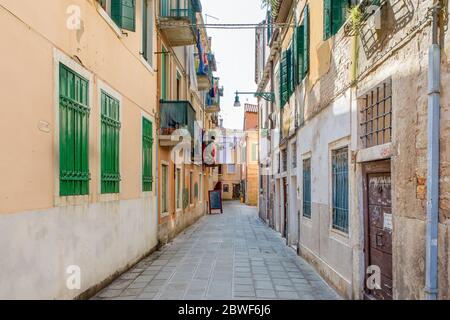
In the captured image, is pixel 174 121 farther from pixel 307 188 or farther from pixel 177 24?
pixel 307 188

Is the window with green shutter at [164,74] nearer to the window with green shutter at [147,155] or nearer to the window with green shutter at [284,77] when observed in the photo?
the window with green shutter at [147,155]

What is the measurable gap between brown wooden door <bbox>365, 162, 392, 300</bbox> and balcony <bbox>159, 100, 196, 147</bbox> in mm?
7066

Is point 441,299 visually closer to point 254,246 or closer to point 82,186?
point 82,186

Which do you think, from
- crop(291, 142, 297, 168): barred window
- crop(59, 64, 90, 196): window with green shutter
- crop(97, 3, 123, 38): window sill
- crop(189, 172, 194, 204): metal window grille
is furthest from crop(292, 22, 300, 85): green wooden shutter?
crop(189, 172, 194, 204): metal window grille

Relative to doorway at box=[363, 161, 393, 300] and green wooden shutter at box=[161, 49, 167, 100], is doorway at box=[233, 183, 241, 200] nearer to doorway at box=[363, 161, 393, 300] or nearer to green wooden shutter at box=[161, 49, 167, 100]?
green wooden shutter at box=[161, 49, 167, 100]

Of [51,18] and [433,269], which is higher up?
[51,18]

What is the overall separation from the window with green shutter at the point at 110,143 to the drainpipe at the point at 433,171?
5003mm

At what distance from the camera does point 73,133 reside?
18.9 ft

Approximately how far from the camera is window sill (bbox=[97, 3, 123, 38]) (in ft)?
22.5

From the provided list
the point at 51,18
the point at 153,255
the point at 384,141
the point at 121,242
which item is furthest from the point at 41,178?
the point at 153,255

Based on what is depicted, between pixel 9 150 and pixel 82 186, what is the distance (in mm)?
1930

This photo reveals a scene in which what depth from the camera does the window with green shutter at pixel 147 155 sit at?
9.95 meters

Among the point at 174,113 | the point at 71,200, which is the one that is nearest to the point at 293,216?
the point at 174,113

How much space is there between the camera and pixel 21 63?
4.41 metres
